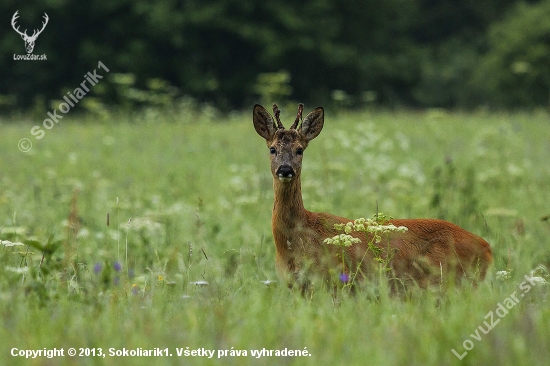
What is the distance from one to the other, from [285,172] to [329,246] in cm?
45

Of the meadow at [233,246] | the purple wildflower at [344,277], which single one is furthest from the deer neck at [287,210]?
the purple wildflower at [344,277]

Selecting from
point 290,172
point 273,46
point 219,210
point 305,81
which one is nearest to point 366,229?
point 290,172

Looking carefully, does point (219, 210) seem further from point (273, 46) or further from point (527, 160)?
point (273, 46)

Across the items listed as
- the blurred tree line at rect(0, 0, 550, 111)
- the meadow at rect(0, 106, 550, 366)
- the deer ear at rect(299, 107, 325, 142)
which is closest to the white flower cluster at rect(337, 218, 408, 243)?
the meadow at rect(0, 106, 550, 366)

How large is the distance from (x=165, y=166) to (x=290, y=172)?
5.48 metres

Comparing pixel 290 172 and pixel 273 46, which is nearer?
pixel 290 172

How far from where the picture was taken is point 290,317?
3.31 metres

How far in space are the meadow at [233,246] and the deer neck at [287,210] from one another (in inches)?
9.8

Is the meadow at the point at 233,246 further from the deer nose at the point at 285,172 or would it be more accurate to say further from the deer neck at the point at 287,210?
the deer nose at the point at 285,172

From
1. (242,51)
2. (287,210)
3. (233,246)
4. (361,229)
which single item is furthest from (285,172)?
(242,51)

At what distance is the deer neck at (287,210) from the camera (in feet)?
14.5

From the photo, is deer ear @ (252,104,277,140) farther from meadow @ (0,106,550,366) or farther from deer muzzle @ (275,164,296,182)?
meadow @ (0,106,550,366)

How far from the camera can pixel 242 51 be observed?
2614 cm

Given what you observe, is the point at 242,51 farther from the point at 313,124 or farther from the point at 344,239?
the point at 344,239
